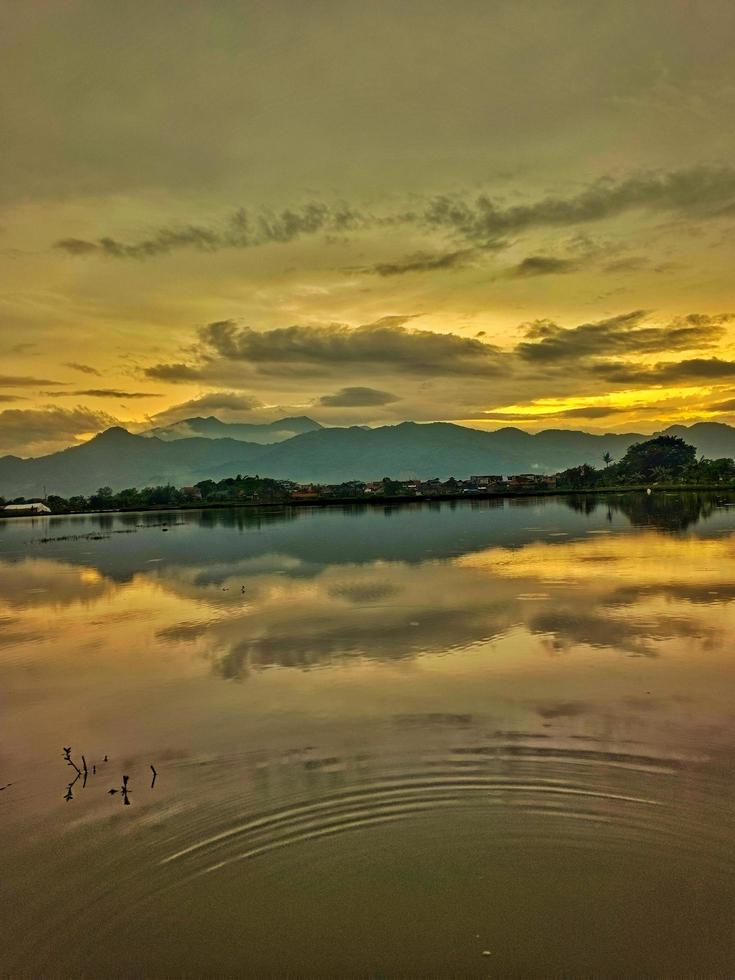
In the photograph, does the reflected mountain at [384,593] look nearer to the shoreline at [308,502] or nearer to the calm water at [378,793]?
the calm water at [378,793]

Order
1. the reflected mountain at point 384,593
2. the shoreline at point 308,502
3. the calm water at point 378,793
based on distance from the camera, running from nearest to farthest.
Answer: the calm water at point 378,793
the reflected mountain at point 384,593
the shoreline at point 308,502

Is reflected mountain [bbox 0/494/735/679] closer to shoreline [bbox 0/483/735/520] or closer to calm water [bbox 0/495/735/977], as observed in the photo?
calm water [bbox 0/495/735/977]

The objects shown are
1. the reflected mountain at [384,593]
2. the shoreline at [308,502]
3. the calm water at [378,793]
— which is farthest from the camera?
the shoreline at [308,502]

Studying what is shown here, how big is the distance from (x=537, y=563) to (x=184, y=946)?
42.3 m

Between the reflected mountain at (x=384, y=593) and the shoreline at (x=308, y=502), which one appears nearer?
the reflected mountain at (x=384, y=593)

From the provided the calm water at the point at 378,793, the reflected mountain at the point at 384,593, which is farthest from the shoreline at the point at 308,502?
the calm water at the point at 378,793

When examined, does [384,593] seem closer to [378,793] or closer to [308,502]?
[378,793]

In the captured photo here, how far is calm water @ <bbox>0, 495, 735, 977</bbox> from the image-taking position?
32.2 ft

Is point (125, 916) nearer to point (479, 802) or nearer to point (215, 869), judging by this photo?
point (215, 869)

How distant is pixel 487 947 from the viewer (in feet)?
31.2

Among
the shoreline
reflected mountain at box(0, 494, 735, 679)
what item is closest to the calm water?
reflected mountain at box(0, 494, 735, 679)

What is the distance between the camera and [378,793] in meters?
13.7

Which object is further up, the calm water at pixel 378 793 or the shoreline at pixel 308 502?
the shoreline at pixel 308 502

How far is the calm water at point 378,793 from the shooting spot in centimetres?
980
